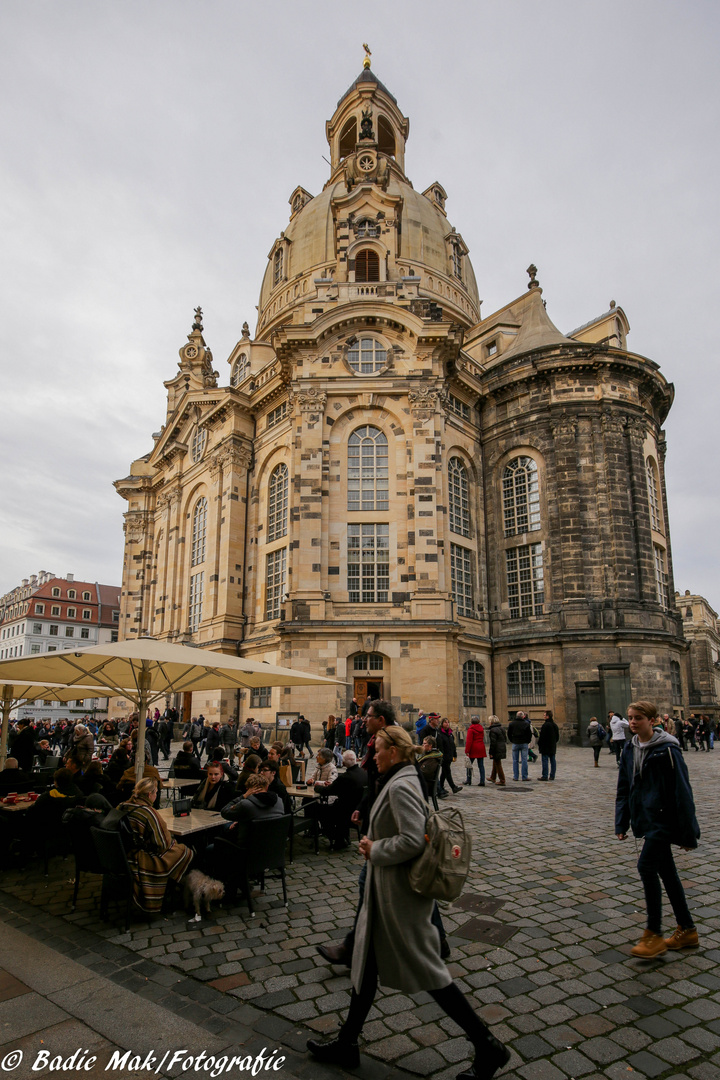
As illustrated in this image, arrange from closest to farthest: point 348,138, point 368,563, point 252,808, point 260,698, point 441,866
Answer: point 441,866, point 252,808, point 368,563, point 260,698, point 348,138

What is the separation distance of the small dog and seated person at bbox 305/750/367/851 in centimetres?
275

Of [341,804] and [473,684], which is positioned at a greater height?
[473,684]

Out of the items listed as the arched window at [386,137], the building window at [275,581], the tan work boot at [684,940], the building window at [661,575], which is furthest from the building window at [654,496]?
the arched window at [386,137]

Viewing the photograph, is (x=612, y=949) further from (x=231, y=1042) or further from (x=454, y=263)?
(x=454, y=263)

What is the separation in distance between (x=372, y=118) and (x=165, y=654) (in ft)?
172

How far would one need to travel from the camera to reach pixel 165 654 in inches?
340

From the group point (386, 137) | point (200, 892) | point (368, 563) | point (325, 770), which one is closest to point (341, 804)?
point (325, 770)

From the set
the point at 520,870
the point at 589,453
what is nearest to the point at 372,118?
the point at 589,453

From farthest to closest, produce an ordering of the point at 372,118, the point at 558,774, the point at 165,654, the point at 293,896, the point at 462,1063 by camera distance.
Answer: the point at 372,118 → the point at 558,774 → the point at 165,654 → the point at 293,896 → the point at 462,1063

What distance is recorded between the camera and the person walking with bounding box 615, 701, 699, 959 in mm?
4996

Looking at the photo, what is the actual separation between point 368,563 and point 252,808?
69.4ft

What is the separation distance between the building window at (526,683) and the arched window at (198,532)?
59.9ft

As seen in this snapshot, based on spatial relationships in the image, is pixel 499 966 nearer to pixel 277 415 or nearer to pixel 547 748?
pixel 547 748

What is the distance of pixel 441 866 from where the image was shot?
3.38 meters
